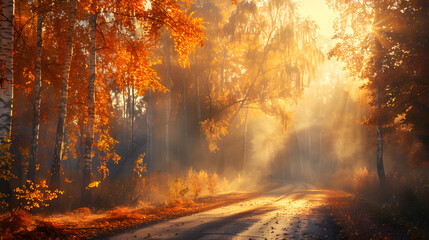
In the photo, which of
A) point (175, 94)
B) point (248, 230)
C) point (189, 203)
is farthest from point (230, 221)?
point (175, 94)

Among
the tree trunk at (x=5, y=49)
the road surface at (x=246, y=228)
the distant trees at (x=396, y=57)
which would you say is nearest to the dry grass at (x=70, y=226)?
the road surface at (x=246, y=228)

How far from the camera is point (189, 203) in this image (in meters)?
15.1

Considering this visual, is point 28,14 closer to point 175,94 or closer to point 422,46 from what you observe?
point 175,94

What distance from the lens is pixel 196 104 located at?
2823 cm

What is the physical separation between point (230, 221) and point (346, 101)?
3002 centimetres

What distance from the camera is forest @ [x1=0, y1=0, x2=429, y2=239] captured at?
8.49m

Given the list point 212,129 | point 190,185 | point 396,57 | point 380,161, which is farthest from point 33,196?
point 380,161

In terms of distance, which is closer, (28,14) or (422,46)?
(422,46)

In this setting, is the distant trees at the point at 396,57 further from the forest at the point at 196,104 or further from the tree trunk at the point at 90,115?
the tree trunk at the point at 90,115

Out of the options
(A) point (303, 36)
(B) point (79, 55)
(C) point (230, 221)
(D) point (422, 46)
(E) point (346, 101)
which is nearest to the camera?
(C) point (230, 221)

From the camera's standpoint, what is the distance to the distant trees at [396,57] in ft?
40.2

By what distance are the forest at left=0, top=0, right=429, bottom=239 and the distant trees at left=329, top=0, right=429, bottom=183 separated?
2.5 inches

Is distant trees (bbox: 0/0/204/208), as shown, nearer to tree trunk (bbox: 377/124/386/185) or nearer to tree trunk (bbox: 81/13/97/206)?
tree trunk (bbox: 81/13/97/206)

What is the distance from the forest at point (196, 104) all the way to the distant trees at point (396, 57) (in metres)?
0.06
